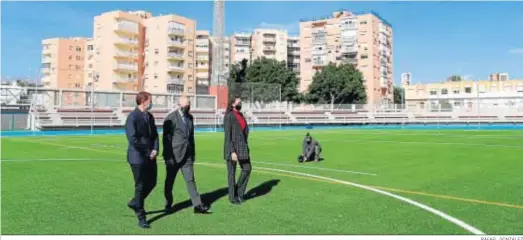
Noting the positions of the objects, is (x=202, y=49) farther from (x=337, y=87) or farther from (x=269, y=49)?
(x=337, y=87)

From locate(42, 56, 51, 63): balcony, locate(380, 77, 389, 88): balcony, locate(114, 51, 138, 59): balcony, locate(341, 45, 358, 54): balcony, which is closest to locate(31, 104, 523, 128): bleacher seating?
locate(341, 45, 358, 54): balcony

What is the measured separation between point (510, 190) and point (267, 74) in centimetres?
7304

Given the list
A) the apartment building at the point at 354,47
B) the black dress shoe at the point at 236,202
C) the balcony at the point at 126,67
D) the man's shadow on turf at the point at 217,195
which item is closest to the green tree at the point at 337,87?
the apartment building at the point at 354,47

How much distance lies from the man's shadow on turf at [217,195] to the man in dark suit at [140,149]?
404 millimetres

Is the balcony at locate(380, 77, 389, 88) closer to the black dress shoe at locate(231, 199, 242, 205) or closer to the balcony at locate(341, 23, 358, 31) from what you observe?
the balcony at locate(341, 23, 358, 31)

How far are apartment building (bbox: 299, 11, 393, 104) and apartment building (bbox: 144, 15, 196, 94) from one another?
85.9ft

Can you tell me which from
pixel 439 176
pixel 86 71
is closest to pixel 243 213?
pixel 439 176

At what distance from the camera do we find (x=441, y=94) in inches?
4291

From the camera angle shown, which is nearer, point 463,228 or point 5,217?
point 463,228

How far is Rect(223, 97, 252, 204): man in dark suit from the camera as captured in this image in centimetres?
772

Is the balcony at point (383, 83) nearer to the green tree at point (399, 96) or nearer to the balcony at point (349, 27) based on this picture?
the balcony at point (349, 27)

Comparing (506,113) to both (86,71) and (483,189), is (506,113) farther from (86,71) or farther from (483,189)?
(86,71)

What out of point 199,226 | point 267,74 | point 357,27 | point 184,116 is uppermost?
point 357,27

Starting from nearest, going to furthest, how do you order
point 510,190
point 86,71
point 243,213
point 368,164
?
point 243,213 < point 510,190 < point 368,164 < point 86,71
